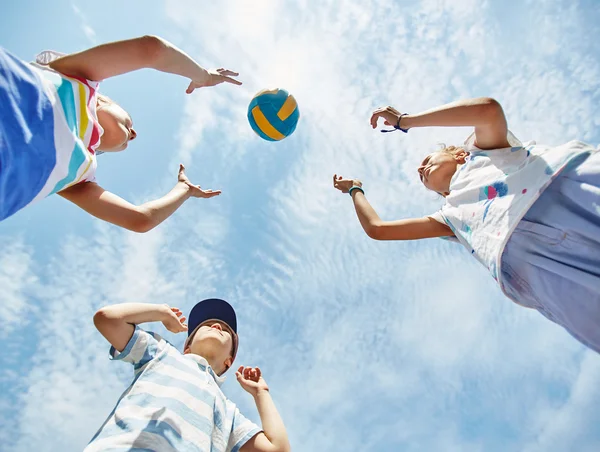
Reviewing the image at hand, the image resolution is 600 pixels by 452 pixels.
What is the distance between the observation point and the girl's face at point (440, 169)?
12.0ft

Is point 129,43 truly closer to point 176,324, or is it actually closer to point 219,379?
point 176,324

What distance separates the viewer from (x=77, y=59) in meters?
2.24

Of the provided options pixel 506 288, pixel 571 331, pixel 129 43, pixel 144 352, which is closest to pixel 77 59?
pixel 129 43

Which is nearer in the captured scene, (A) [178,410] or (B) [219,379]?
(A) [178,410]

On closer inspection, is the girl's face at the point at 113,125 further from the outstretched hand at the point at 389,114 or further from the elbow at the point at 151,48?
the outstretched hand at the point at 389,114

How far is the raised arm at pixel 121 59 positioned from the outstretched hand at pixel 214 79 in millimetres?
403

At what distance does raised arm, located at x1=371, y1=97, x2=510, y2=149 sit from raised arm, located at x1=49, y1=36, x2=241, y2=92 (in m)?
1.90

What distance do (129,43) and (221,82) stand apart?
1006 millimetres

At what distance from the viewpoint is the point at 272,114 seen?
5055 millimetres

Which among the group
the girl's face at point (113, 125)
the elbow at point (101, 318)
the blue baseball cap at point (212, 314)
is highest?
the girl's face at point (113, 125)

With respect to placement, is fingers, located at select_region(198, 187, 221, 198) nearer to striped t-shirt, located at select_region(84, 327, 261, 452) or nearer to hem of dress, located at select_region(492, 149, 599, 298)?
striped t-shirt, located at select_region(84, 327, 261, 452)

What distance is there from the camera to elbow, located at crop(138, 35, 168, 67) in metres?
2.34

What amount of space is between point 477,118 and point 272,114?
2803mm

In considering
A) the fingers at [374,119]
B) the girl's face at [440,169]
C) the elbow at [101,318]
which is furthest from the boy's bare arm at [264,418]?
the fingers at [374,119]
